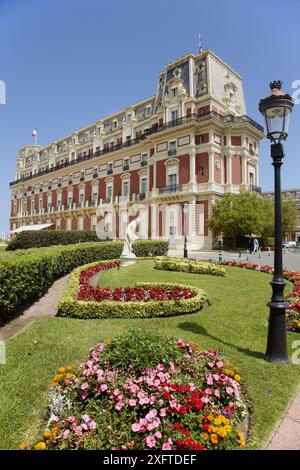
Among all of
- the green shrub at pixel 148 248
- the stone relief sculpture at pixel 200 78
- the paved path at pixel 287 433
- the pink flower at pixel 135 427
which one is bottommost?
the paved path at pixel 287 433

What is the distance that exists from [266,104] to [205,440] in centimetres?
437

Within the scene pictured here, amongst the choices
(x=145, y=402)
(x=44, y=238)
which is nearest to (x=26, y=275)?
(x=145, y=402)

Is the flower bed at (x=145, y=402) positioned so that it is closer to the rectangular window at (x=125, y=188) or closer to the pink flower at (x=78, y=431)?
the pink flower at (x=78, y=431)

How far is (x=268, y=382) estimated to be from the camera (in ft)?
11.7

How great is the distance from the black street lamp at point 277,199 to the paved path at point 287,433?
1114 millimetres

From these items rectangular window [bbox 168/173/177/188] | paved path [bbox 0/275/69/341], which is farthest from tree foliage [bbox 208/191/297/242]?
paved path [bbox 0/275/69/341]

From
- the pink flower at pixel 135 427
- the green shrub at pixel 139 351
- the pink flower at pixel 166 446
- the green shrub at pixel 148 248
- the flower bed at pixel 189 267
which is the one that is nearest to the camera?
the pink flower at pixel 166 446

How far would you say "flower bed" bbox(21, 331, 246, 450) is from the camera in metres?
2.44

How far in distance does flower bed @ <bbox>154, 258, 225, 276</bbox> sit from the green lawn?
11.7 ft

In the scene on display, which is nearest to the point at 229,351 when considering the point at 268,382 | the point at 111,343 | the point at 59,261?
the point at 268,382

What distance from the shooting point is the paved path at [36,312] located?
18.5 feet

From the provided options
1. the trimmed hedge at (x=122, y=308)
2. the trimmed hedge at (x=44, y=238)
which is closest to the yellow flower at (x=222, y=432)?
the trimmed hedge at (x=122, y=308)

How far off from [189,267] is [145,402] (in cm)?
995

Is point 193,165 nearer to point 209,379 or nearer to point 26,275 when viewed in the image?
point 26,275
